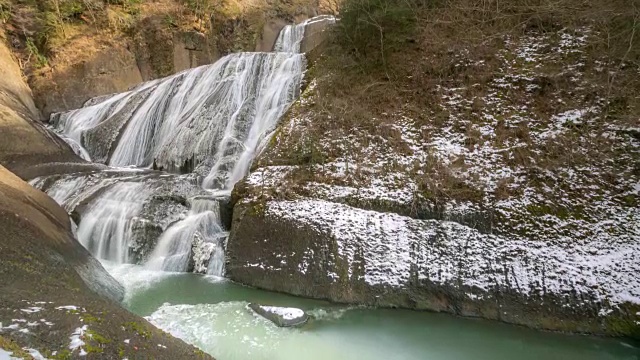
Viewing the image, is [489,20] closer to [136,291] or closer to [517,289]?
[517,289]

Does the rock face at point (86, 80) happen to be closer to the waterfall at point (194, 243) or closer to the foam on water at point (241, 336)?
the waterfall at point (194, 243)

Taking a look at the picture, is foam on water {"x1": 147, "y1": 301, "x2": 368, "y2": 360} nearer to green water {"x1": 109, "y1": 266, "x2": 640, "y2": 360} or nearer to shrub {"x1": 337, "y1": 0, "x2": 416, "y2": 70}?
green water {"x1": 109, "y1": 266, "x2": 640, "y2": 360}

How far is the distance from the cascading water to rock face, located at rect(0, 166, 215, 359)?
103 inches

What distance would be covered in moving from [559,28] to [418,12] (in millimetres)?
3585

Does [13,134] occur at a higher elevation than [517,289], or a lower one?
higher

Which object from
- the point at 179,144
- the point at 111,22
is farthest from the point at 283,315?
the point at 111,22

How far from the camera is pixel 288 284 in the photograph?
6930 millimetres

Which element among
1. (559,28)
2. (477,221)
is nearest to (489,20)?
(559,28)

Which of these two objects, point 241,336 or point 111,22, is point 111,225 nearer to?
point 241,336

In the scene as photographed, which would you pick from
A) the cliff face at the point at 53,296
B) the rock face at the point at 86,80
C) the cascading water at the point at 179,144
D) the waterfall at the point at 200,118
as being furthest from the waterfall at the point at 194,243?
the rock face at the point at 86,80

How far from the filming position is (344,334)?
19.0ft

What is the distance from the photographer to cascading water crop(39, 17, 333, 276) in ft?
27.0

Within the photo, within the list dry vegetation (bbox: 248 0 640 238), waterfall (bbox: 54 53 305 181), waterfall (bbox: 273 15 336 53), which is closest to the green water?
dry vegetation (bbox: 248 0 640 238)

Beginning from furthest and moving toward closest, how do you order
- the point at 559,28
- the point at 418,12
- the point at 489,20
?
1. the point at 418,12
2. the point at 489,20
3. the point at 559,28
